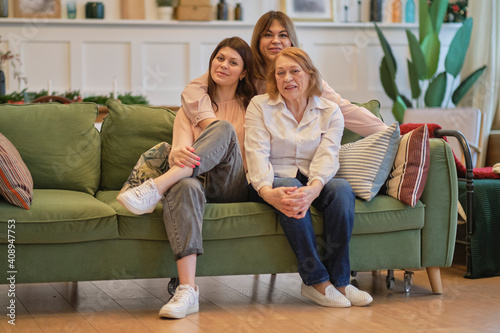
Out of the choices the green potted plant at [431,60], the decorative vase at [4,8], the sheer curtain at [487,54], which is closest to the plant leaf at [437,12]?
the green potted plant at [431,60]

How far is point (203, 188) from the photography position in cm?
244

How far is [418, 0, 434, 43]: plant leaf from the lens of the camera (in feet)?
18.4

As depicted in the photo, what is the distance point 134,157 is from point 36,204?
66 cm

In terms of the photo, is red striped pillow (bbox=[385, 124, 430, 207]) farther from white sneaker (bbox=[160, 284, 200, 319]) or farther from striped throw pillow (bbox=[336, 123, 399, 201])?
white sneaker (bbox=[160, 284, 200, 319])

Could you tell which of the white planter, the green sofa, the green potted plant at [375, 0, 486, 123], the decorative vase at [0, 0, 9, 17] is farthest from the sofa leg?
the decorative vase at [0, 0, 9, 17]

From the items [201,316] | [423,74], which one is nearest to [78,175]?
[201,316]

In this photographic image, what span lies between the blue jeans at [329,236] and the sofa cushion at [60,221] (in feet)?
2.09

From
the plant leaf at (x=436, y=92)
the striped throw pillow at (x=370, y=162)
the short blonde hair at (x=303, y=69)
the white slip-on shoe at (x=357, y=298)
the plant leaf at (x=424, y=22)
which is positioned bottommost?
the white slip-on shoe at (x=357, y=298)

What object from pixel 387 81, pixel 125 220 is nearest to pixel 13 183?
pixel 125 220

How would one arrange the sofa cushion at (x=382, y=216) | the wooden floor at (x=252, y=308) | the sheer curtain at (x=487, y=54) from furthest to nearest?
the sheer curtain at (x=487, y=54)
the sofa cushion at (x=382, y=216)
the wooden floor at (x=252, y=308)

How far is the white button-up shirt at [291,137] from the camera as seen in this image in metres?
2.50

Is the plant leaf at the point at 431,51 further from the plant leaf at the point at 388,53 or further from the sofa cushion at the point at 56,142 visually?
the sofa cushion at the point at 56,142

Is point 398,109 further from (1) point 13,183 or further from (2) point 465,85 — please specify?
(1) point 13,183

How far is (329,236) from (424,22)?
3.77 m
